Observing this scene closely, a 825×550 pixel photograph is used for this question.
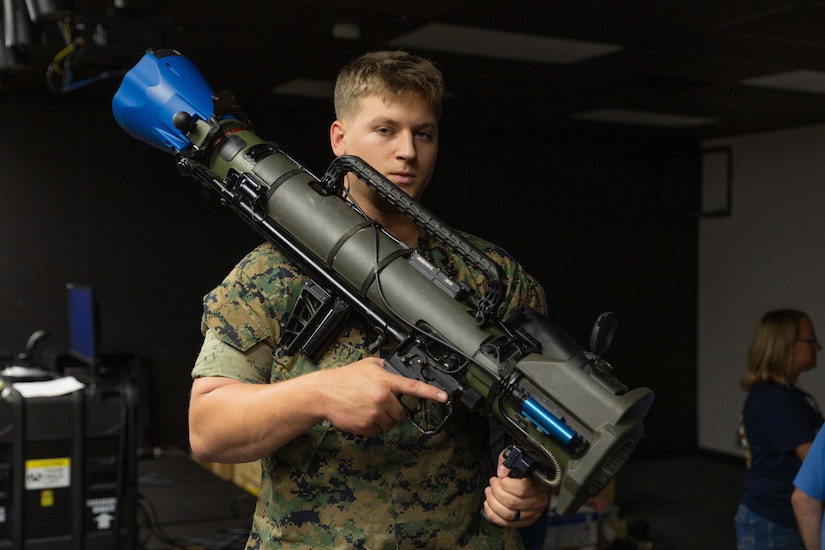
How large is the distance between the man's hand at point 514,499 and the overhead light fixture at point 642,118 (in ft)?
16.6

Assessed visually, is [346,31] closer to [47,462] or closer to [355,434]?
[47,462]

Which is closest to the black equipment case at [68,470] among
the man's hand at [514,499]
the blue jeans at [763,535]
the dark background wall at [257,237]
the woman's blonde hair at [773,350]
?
the man's hand at [514,499]

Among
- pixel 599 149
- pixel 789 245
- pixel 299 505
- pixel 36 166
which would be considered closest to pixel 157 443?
pixel 36 166

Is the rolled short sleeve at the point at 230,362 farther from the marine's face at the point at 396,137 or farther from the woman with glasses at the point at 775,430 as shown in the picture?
the woman with glasses at the point at 775,430

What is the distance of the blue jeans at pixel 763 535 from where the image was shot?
9.59 ft

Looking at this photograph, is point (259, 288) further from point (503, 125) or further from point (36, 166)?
point (503, 125)

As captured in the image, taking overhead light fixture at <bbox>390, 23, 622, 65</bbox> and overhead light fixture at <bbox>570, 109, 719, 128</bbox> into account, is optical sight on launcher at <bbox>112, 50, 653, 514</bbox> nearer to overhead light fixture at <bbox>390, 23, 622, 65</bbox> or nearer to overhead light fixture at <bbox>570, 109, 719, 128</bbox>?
overhead light fixture at <bbox>390, 23, 622, 65</bbox>

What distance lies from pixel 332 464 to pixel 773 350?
8.00 ft

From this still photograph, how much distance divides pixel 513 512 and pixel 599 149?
625 cm

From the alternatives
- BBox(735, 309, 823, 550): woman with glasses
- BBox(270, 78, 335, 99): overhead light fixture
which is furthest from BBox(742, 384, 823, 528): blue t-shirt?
BBox(270, 78, 335, 99): overhead light fixture

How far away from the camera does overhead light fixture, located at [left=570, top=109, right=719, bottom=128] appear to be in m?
5.88

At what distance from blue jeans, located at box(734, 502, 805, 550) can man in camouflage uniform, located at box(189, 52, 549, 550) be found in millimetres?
2100

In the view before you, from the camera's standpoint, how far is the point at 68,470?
2.59 metres

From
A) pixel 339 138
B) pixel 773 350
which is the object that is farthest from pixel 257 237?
pixel 339 138
